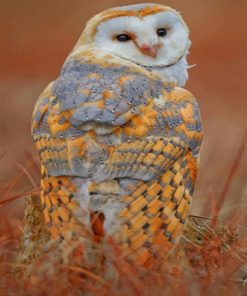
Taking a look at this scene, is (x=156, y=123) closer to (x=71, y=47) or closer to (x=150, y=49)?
(x=150, y=49)

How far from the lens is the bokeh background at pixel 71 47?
8.68 metres

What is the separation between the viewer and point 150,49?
5.35 meters

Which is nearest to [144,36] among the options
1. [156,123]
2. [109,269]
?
[156,123]

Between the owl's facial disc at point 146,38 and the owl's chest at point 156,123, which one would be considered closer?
the owl's chest at point 156,123

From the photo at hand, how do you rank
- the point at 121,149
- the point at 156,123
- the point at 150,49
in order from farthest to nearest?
the point at 150,49, the point at 156,123, the point at 121,149

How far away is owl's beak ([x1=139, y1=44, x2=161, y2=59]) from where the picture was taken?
5.34m

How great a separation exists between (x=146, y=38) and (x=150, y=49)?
4 cm

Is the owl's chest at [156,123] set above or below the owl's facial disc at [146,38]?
below

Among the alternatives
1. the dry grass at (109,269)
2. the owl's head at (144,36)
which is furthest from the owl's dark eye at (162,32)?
the dry grass at (109,269)

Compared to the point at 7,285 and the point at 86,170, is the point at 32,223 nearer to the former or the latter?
the point at 86,170

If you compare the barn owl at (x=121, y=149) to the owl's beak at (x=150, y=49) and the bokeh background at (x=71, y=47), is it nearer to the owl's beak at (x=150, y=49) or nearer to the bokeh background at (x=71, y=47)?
the owl's beak at (x=150, y=49)

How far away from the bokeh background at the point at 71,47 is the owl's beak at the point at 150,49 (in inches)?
60.0

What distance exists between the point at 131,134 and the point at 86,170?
208mm

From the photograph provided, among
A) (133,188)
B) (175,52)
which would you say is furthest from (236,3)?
(133,188)
